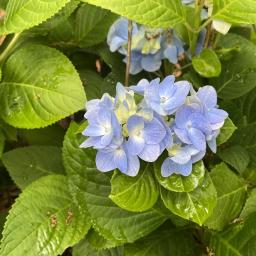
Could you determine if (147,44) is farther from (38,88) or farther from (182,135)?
(182,135)

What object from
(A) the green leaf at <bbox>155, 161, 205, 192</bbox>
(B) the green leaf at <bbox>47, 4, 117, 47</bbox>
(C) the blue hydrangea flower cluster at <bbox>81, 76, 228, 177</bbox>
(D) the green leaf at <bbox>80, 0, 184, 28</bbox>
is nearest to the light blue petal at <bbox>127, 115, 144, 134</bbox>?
(C) the blue hydrangea flower cluster at <bbox>81, 76, 228, 177</bbox>

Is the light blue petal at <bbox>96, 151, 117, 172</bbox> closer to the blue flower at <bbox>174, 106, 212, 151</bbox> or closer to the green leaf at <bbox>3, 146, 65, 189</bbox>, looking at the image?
the blue flower at <bbox>174, 106, 212, 151</bbox>

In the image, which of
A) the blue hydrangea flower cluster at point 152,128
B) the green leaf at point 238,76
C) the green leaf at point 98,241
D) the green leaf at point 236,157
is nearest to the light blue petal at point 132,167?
the blue hydrangea flower cluster at point 152,128

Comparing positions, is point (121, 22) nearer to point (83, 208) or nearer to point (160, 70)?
point (160, 70)

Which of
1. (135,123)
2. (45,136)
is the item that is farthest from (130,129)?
(45,136)

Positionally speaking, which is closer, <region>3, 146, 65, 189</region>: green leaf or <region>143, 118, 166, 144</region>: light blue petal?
<region>143, 118, 166, 144</region>: light blue petal

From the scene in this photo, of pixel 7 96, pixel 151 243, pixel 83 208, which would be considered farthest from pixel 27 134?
pixel 151 243

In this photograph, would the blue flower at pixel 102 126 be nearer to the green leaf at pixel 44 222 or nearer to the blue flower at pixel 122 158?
the blue flower at pixel 122 158
